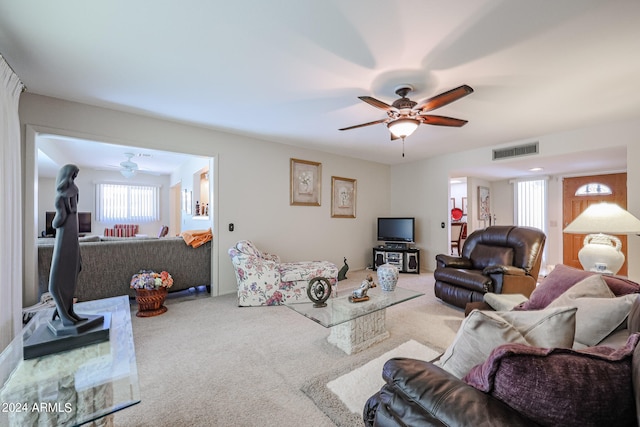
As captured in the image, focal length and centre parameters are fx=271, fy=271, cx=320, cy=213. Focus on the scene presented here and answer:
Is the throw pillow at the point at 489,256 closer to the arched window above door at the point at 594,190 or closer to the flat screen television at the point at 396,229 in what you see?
the flat screen television at the point at 396,229

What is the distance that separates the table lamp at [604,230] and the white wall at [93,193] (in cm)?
916

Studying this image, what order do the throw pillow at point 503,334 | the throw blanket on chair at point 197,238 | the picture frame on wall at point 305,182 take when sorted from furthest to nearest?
the picture frame on wall at point 305,182 < the throw blanket on chair at point 197,238 < the throw pillow at point 503,334

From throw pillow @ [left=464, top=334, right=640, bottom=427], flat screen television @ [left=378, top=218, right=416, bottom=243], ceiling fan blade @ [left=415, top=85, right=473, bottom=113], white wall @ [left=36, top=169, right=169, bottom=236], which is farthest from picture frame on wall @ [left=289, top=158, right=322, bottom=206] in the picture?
white wall @ [left=36, top=169, right=169, bottom=236]

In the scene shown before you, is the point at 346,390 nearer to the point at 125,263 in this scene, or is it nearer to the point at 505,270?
the point at 505,270

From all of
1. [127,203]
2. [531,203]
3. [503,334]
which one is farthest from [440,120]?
[127,203]

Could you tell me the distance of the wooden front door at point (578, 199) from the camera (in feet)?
16.0

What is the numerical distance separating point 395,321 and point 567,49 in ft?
8.88

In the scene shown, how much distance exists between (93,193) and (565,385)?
9446 millimetres

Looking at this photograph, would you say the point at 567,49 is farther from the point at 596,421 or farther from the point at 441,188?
the point at 441,188

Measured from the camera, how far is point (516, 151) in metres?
4.33

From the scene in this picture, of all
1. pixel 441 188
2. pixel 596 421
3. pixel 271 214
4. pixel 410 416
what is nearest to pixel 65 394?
pixel 410 416

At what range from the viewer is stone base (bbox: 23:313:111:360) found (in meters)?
1.24

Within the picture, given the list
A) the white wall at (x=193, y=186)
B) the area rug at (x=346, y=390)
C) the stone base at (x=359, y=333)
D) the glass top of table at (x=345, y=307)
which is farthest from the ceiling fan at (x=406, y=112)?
the white wall at (x=193, y=186)

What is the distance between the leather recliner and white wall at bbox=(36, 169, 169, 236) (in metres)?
7.90
